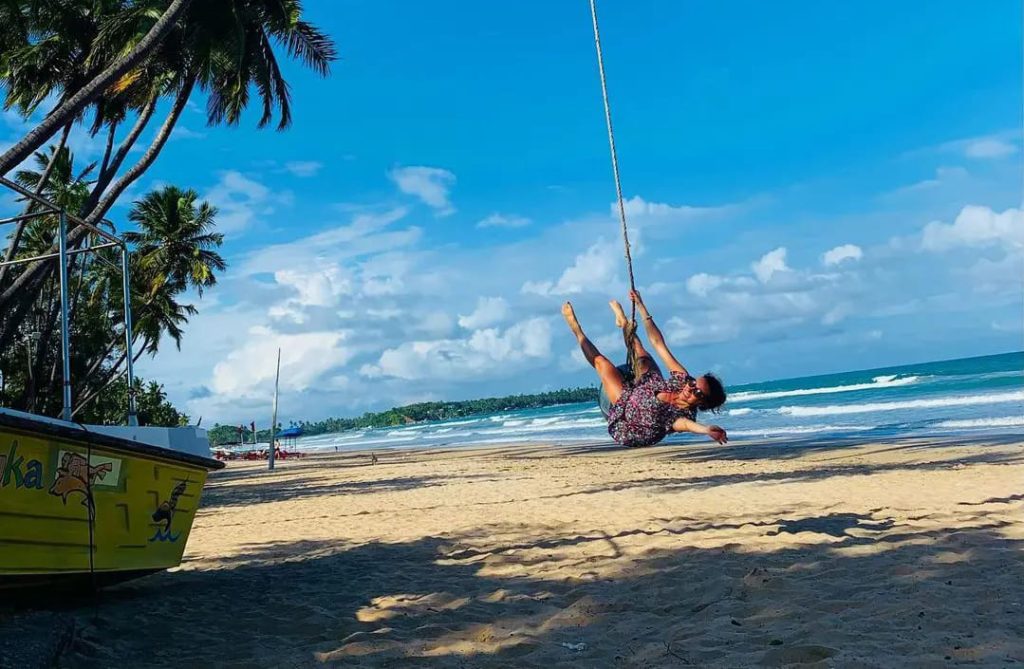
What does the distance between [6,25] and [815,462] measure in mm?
17884

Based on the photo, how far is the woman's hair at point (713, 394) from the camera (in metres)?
4.96

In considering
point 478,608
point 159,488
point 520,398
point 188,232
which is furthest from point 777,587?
point 520,398

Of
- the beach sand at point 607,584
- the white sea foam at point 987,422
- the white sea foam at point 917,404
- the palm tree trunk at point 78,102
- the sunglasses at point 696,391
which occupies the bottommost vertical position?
the white sea foam at point 987,422

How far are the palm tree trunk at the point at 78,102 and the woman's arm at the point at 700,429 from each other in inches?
284

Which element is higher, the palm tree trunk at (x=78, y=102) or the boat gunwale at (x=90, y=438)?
the palm tree trunk at (x=78, y=102)

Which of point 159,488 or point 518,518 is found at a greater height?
point 159,488

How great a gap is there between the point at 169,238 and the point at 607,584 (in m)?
25.1

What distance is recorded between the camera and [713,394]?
4.98 meters

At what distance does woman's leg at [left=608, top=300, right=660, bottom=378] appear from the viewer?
5512 mm

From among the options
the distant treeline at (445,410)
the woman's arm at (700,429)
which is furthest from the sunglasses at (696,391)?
the distant treeline at (445,410)

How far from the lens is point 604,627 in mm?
4590

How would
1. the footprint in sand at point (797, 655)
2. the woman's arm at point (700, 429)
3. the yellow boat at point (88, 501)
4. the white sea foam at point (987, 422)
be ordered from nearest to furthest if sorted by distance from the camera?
1. the footprint in sand at point (797, 655)
2. the yellow boat at point (88, 501)
3. the woman's arm at point (700, 429)
4. the white sea foam at point (987, 422)

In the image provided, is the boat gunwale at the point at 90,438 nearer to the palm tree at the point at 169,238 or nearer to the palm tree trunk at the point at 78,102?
the palm tree trunk at the point at 78,102

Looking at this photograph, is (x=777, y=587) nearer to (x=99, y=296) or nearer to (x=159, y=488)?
(x=159, y=488)
